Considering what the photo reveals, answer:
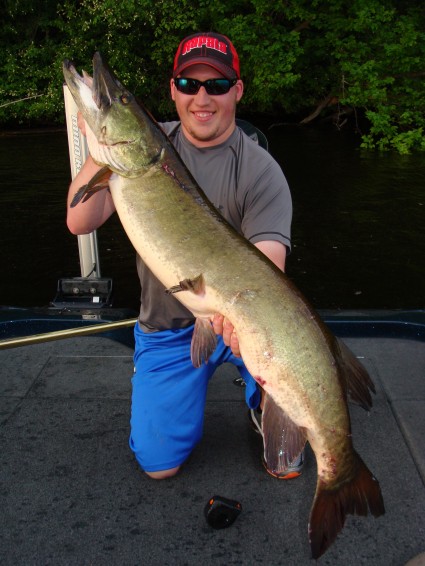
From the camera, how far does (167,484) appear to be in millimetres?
2691

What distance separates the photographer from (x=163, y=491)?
8.66 feet

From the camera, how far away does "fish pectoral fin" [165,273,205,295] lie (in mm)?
2262

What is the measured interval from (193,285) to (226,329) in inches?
8.6

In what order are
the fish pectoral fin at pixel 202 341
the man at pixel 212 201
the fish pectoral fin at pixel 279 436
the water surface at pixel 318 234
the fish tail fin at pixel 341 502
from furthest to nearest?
the water surface at pixel 318 234
the man at pixel 212 201
the fish pectoral fin at pixel 202 341
the fish pectoral fin at pixel 279 436
the fish tail fin at pixel 341 502

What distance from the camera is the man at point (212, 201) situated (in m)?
2.75

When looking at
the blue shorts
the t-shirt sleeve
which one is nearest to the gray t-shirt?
the t-shirt sleeve

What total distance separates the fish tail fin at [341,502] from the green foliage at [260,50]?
16090 millimetres

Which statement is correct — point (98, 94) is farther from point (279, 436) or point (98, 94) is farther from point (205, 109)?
point (279, 436)

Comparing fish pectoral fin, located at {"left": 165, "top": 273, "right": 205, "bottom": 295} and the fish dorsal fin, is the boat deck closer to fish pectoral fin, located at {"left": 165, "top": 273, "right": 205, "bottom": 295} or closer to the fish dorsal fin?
the fish dorsal fin

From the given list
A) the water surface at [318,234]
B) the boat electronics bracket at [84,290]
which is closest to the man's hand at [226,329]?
the boat electronics bracket at [84,290]

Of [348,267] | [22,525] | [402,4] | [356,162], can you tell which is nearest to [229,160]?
[22,525]

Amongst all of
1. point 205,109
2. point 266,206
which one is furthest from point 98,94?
point 266,206

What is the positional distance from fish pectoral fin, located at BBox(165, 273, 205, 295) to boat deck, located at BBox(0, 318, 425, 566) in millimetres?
977

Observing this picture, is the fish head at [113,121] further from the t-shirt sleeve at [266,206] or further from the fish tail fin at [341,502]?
the fish tail fin at [341,502]
